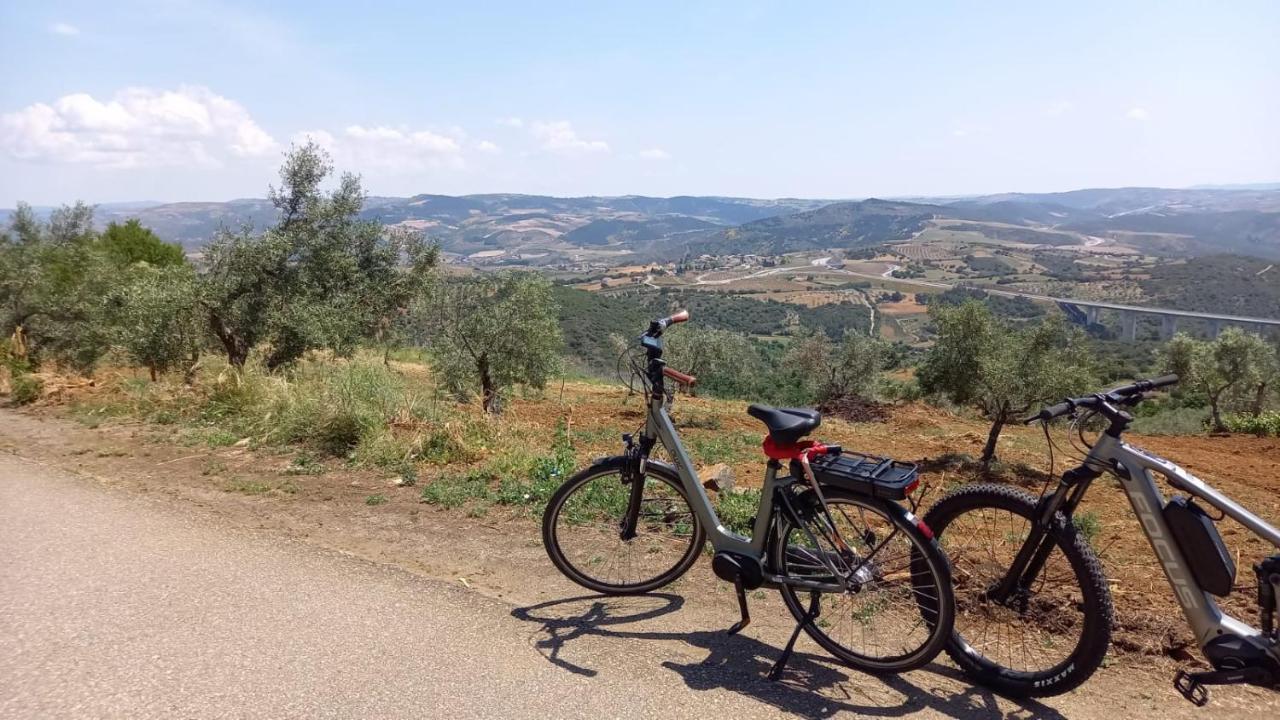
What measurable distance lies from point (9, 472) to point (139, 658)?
5131 mm

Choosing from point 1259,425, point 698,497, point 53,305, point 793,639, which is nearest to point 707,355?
point 1259,425

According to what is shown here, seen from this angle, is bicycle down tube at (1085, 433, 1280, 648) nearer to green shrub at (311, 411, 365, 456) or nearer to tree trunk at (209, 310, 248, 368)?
green shrub at (311, 411, 365, 456)

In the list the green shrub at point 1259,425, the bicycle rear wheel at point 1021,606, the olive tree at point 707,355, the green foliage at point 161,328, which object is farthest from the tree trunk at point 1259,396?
the green foliage at point 161,328

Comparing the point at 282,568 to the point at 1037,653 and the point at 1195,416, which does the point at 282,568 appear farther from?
the point at 1195,416

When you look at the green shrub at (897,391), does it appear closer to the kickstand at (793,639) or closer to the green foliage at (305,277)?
the green foliage at (305,277)

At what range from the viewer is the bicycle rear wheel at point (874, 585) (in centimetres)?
318

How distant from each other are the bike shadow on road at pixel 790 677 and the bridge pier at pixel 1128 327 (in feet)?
246

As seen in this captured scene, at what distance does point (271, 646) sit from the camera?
347cm

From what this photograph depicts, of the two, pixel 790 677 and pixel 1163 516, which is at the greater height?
pixel 1163 516

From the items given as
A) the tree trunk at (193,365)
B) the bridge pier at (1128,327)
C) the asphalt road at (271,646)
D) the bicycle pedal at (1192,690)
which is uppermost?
the bicycle pedal at (1192,690)

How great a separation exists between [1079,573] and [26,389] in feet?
44.6

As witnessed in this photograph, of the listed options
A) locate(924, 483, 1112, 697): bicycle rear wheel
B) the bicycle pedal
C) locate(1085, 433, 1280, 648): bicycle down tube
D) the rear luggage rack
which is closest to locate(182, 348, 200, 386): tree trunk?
the rear luggage rack

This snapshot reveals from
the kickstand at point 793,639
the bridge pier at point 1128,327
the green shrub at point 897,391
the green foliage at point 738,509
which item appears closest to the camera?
the kickstand at point 793,639

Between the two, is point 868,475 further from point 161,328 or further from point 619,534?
point 161,328
